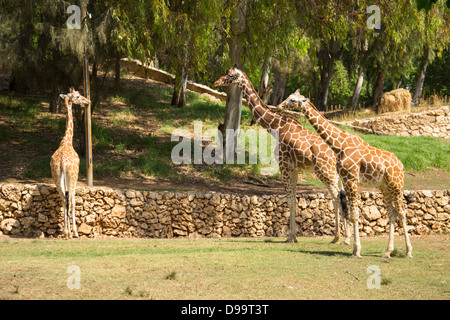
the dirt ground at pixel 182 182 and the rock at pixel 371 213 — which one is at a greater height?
the dirt ground at pixel 182 182

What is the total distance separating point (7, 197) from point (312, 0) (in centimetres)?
985

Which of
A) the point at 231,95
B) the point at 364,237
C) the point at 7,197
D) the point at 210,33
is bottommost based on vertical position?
the point at 364,237

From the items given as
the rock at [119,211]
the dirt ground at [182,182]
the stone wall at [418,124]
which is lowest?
the rock at [119,211]

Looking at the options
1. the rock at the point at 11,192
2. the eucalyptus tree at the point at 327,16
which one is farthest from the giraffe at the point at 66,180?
the eucalyptus tree at the point at 327,16

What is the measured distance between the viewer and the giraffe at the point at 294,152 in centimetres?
1196

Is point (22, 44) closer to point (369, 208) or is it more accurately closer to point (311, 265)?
point (369, 208)

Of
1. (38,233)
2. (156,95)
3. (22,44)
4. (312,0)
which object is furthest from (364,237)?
(156,95)

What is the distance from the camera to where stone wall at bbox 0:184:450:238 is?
13062 millimetres

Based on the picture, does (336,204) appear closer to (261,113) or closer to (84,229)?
(261,113)

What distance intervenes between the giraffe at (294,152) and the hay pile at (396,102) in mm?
17162

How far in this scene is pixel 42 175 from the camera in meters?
15.8

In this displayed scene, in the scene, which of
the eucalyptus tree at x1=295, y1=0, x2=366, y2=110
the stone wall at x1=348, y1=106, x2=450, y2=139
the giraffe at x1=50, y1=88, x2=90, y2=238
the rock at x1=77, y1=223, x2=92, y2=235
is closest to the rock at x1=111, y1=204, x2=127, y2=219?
the rock at x1=77, y1=223, x2=92, y2=235

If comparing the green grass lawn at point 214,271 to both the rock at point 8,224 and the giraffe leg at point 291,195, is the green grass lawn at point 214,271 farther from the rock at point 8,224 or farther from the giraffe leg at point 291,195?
the rock at point 8,224

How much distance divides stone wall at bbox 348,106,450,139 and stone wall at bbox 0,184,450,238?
11626mm
